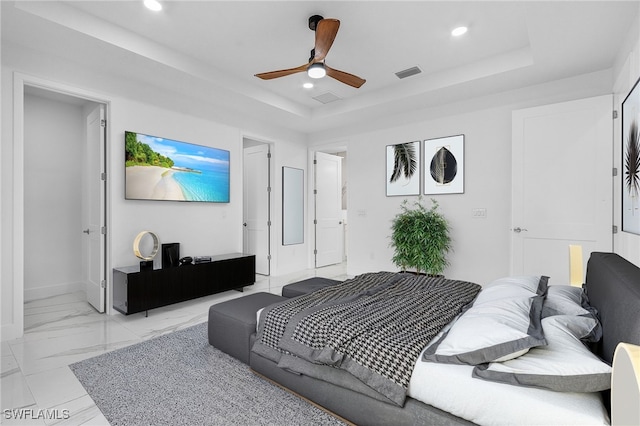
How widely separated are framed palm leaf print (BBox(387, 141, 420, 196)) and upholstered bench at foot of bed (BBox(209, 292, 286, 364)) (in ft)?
9.65

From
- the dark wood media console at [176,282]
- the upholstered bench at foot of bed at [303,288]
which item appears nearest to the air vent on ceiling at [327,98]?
the dark wood media console at [176,282]

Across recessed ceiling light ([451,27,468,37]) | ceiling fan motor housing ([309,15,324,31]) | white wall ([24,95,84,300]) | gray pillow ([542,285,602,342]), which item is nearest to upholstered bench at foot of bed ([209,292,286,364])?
gray pillow ([542,285,602,342])

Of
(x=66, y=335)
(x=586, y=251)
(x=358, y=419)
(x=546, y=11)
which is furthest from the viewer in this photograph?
(x=586, y=251)

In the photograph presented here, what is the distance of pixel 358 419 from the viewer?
5.06 ft

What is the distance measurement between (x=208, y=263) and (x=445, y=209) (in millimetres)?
3288

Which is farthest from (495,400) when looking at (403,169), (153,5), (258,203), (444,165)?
(258,203)

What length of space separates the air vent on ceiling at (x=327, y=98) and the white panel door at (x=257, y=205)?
132 cm

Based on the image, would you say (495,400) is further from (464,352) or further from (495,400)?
(464,352)

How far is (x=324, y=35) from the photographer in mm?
2455

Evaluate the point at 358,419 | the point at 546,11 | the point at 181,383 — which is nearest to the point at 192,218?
the point at 181,383

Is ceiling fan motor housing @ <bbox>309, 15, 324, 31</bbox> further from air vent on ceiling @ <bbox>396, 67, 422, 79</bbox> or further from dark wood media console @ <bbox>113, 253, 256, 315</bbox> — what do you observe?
dark wood media console @ <bbox>113, 253, 256, 315</bbox>

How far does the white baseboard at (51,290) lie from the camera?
3904 mm

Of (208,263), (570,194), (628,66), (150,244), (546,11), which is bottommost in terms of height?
(208,263)

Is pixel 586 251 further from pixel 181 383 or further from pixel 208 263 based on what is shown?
pixel 208 263
